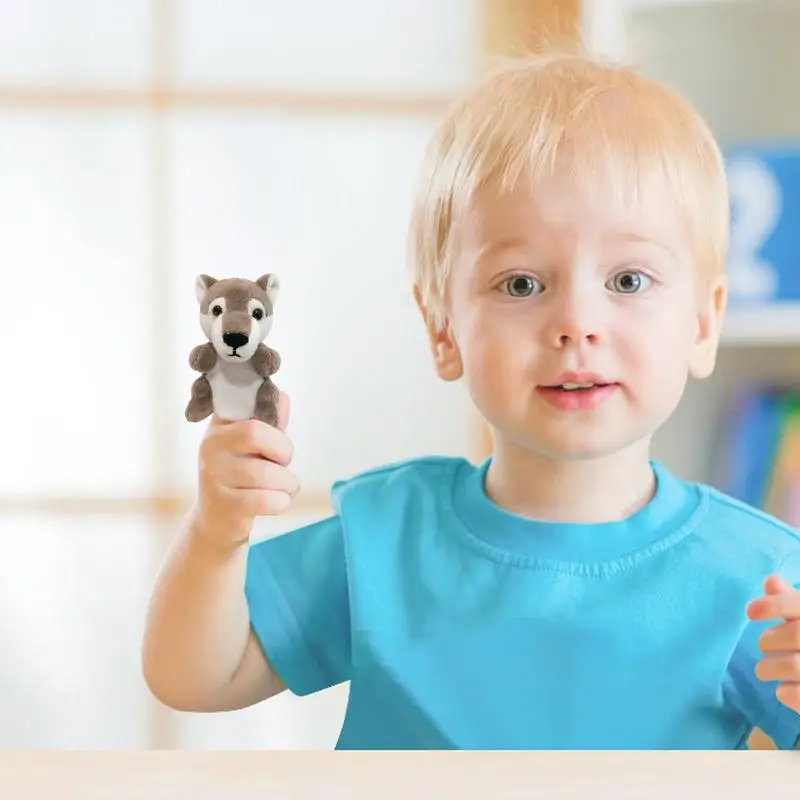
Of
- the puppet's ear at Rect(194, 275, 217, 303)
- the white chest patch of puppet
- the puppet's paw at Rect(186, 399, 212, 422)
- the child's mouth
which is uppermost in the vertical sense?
the puppet's ear at Rect(194, 275, 217, 303)

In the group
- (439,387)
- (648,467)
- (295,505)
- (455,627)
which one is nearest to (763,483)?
(439,387)

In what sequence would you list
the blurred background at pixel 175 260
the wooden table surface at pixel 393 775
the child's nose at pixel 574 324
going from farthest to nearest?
the blurred background at pixel 175 260 < the child's nose at pixel 574 324 < the wooden table surface at pixel 393 775

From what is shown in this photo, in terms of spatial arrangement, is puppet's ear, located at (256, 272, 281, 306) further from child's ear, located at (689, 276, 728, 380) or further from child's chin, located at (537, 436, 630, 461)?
child's ear, located at (689, 276, 728, 380)

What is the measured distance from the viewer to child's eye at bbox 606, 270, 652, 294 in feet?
2.56

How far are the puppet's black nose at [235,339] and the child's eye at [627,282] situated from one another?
0.95 feet

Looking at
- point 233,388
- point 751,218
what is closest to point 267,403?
point 233,388

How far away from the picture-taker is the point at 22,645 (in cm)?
195

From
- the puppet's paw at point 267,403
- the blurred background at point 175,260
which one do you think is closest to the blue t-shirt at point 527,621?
the puppet's paw at point 267,403

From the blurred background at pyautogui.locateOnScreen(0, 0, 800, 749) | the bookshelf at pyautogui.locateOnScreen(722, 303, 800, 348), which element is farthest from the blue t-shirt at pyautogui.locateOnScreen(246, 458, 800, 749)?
the blurred background at pyautogui.locateOnScreen(0, 0, 800, 749)

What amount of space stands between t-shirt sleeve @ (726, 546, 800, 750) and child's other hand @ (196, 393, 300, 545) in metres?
0.31

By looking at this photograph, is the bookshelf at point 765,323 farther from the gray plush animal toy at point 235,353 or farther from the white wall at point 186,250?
the gray plush animal toy at point 235,353

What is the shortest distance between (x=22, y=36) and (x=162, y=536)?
76cm

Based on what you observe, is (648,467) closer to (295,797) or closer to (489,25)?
(295,797)

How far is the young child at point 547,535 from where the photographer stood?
0.77 meters
